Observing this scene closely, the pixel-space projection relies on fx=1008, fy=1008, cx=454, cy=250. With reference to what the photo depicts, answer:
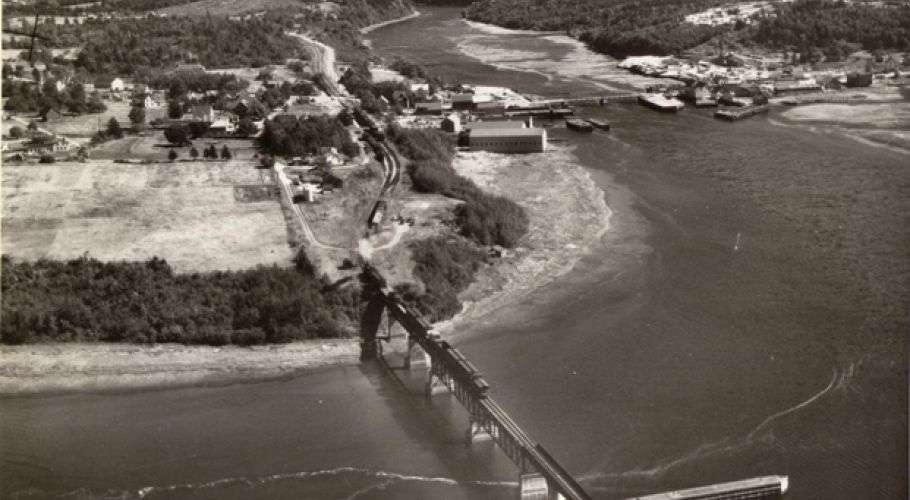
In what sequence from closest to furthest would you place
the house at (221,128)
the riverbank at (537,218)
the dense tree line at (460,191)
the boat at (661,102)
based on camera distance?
the riverbank at (537,218)
the dense tree line at (460,191)
the house at (221,128)
the boat at (661,102)

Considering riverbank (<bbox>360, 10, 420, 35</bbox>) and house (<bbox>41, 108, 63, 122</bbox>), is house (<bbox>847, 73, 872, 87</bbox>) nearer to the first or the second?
riverbank (<bbox>360, 10, 420, 35</bbox>)

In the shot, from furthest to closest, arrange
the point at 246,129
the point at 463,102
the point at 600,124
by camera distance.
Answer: the point at 463,102, the point at 600,124, the point at 246,129

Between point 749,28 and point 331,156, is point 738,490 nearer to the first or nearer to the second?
point 331,156

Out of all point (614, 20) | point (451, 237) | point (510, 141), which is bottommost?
point (451, 237)

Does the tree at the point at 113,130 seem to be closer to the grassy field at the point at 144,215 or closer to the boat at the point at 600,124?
the grassy field at the point at 144,215

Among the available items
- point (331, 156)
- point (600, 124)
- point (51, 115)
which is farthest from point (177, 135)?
point (600, 124)

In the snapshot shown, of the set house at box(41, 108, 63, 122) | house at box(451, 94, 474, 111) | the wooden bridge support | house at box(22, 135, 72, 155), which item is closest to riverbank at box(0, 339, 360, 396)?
the wooden bridge support

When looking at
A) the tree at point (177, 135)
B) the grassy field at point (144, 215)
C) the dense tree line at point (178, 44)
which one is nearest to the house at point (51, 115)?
the tree at point (177, 135)
